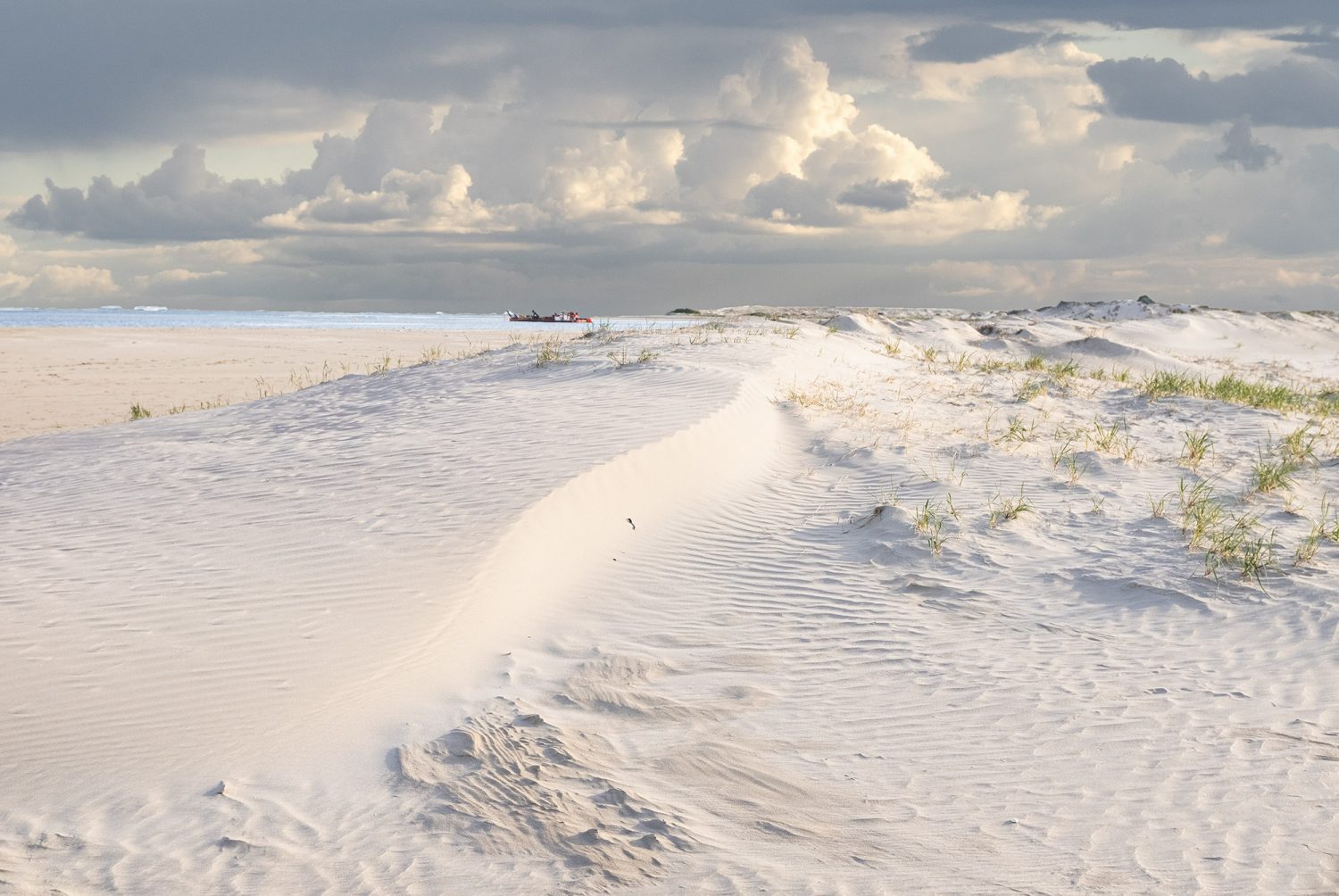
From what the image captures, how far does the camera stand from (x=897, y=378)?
1303 cm

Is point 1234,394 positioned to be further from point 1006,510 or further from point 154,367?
point 154,367

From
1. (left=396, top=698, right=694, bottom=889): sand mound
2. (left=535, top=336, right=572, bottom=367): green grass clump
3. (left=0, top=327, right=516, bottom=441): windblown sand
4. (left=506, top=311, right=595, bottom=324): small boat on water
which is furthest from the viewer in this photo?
(left=506, top=311, right=595, bottom=324): small boat on water

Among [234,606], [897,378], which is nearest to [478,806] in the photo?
[234,606]

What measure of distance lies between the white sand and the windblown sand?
454 cm

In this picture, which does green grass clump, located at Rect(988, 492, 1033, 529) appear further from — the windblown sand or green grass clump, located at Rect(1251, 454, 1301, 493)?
the windblown sand

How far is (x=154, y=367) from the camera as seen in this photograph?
20.0m

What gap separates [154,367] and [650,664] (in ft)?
59.8

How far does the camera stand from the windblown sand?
13.8 meters

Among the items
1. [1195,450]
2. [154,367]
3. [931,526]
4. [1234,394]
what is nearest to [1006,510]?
[931,526]

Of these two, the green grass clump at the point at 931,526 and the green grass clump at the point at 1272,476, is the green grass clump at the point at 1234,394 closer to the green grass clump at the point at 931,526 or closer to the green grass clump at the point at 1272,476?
the green grass clump at the point at 1272,476

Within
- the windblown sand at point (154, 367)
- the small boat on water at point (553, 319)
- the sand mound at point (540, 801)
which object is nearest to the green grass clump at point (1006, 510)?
the sand mound at point (540, 801)

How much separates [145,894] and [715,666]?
2637 millimetres

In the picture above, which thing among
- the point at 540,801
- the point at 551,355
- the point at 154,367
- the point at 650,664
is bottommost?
the point at 540,801

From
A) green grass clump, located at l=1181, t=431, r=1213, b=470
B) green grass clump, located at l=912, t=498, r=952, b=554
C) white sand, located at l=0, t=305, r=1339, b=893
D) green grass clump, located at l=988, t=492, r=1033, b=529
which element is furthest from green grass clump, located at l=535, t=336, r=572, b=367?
green grass clump, located at l=1181, t=431, r=1213, b=470
